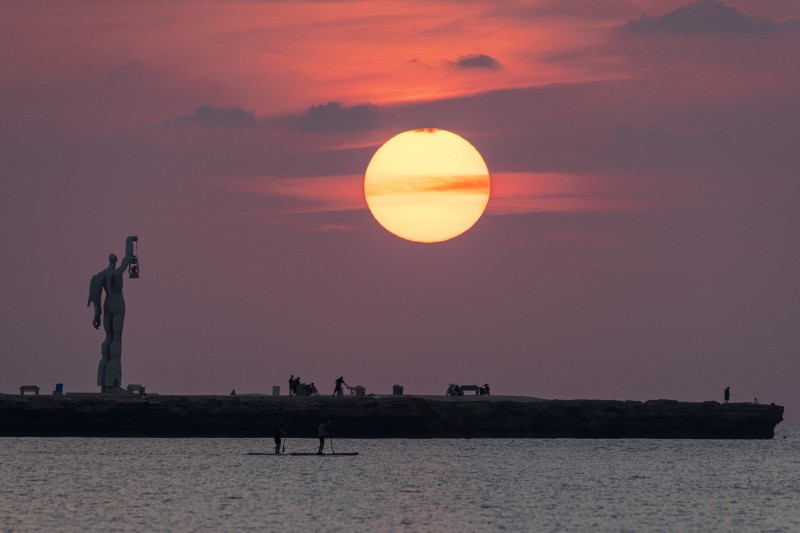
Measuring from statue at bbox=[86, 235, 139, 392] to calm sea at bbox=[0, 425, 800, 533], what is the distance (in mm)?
5860

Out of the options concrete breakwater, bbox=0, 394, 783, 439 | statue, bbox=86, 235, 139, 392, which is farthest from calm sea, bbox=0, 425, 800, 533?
statue, bbox=86, 235, 139, 392

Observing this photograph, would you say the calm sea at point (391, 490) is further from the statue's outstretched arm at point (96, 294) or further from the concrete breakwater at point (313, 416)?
the statue's outstretched arm at point (96, 294)

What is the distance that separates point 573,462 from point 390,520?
133ft

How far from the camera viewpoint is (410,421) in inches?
4336

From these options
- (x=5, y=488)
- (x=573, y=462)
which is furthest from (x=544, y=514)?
(x=573, y=462)

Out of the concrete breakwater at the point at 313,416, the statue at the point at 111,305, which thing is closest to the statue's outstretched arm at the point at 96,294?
the statue at the point at 111,305

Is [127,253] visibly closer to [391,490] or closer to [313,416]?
[313,416]

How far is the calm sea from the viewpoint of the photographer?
5844cm

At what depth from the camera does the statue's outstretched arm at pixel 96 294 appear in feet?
342

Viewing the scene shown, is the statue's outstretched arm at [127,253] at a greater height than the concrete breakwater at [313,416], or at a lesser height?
greater

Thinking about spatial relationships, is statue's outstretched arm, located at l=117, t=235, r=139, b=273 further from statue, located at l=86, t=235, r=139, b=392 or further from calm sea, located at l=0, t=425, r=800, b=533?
calm sea, located at l=0, t=425, r=800, b=533

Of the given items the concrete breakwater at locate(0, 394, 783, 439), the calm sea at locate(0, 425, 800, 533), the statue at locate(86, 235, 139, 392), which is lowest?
the calm sea at locate(0, 425, 800, 533)

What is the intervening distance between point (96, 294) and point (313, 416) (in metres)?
15.9

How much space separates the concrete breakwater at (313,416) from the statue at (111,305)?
272 centimetres
